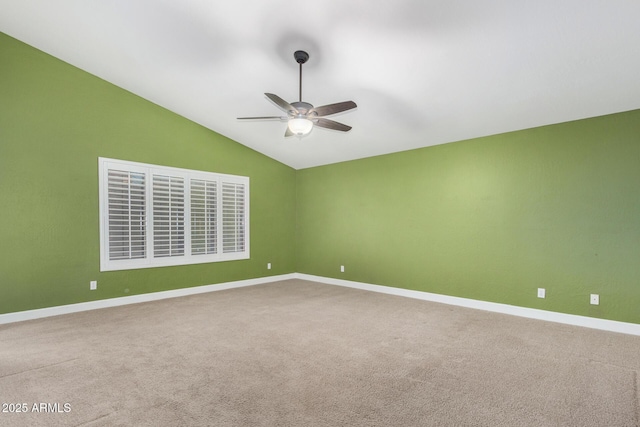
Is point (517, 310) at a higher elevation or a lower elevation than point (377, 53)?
lower

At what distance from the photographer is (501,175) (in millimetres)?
4371

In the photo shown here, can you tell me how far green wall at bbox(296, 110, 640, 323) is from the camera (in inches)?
142

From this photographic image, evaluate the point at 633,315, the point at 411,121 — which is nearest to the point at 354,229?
the point at 411,121

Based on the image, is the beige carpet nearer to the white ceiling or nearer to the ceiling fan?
the ceiling fan

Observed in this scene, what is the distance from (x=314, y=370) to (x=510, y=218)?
11.1 ft

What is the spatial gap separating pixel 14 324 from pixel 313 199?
4911mm

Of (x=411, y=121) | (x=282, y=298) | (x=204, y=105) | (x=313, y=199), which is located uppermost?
(x=204, y=105)

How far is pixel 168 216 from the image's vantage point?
5.03 m

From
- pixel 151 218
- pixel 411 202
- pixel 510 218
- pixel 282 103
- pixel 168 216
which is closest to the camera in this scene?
pixel 282 103

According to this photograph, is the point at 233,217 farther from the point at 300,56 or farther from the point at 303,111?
the point at 300,56

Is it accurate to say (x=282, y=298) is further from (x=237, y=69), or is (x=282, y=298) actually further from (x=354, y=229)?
(x=237, y=69)

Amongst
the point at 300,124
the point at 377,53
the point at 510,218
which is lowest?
the point at 510,218

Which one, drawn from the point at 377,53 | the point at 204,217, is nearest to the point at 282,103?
the point at 377,53

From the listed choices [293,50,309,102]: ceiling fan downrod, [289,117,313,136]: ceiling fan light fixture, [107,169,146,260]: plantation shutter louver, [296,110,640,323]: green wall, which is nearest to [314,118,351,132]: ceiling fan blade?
[289,117,313,136]: ceiling fan light fixture
